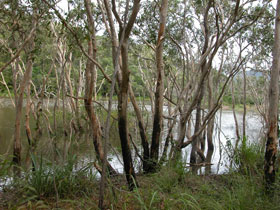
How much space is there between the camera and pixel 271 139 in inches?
148

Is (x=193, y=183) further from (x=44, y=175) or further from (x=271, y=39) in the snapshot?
(x=271, y=39)

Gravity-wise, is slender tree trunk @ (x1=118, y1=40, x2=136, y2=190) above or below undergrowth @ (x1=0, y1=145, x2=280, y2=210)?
above

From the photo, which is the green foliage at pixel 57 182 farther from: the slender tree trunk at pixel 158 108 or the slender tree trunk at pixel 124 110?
the slender tree trunk at pixel 158 108

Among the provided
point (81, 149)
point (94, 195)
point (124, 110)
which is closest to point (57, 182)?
point (94, 195)

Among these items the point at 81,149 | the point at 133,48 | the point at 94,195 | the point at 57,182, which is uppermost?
the point at 133,48

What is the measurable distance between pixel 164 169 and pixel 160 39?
241cm

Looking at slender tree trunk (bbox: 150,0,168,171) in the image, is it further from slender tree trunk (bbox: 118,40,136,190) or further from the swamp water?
slender tree trunk (bbox: 118,40,136,190)

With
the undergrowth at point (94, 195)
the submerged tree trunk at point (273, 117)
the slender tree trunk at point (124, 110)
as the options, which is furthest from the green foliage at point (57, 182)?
the submerged tree trunk at point (273, 117)

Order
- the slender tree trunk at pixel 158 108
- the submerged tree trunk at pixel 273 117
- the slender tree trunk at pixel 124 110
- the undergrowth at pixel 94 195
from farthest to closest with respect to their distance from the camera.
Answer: the slender tree trunk at pixel 158 108
the submerged tree trunk at pixel 273 117
the slender tree trunk at pixel 124 110
the undergrowth at pixel 94 195

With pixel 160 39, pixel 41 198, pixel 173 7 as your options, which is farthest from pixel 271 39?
pixel 41 198

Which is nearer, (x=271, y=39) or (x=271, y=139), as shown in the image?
(x=271, y=139)

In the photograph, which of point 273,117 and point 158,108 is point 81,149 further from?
point 273,117

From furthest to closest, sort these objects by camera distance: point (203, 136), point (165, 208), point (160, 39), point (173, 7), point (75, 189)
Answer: point (203, 136), point (173, 7), point (160, 39), point (75, 189), point (165, 208)

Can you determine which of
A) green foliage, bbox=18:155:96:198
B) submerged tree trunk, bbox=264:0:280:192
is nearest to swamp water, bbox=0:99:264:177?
green foliage, bbox=18:155:96:198
